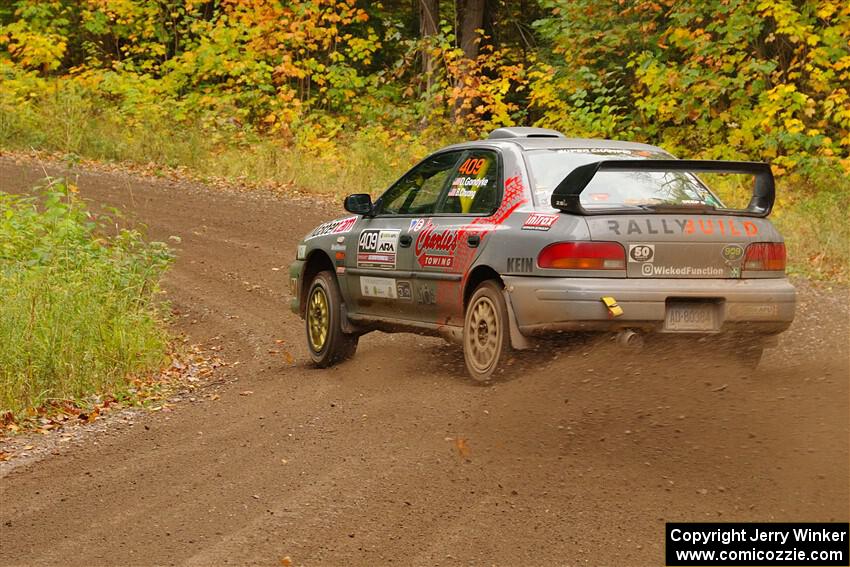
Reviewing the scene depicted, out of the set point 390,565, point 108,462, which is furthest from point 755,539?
point 108,462

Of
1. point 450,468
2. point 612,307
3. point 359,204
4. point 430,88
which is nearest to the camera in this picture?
point 450,468

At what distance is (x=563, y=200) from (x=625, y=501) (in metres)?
2.38

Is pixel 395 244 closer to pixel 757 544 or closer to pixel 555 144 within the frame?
pixel 555 144

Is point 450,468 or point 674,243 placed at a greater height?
point 674,243

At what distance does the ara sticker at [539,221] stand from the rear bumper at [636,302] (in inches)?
12.7

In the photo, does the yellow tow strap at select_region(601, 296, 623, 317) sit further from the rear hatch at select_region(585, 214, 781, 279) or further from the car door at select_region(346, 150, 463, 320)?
the car door at select_region(346, 150, 463, 320)

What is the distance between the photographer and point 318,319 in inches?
389

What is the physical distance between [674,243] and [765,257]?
669 mm

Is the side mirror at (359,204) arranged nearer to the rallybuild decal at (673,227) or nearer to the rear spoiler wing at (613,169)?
the rear spoiler wing at (613,169)

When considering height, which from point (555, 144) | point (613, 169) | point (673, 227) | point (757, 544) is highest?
point (555, 144)

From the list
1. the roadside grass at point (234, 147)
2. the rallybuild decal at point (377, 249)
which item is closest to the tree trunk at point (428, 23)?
the roadside grass at point (234, 147)

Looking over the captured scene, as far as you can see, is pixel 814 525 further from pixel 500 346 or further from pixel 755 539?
pixel 500 346

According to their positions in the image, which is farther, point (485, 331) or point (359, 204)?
point (359, 204)

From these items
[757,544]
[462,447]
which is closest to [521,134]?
[462,447]
